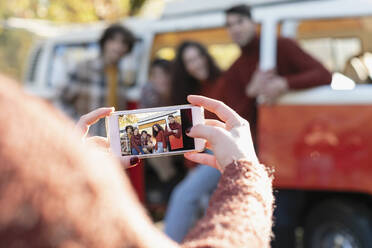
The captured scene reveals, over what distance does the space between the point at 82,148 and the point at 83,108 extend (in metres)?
4.37

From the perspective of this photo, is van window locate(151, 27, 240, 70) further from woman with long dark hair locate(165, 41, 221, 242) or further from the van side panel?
the van side panel

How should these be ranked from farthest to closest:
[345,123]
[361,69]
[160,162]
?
[160,162], [361,69], [345,123]

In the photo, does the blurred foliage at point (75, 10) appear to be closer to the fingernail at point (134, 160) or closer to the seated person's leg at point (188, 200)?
the seated person's leg at point (188, 200)

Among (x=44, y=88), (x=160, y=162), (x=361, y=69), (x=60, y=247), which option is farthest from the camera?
(x=44, y=88)

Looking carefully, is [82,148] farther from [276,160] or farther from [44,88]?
[44,88]

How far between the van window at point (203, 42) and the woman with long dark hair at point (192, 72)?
1.60ft

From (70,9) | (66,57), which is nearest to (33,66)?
(66,57)

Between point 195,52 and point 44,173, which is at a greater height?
point 195,52

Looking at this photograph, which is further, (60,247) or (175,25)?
(175,25)

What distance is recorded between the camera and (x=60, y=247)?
0.66 meters

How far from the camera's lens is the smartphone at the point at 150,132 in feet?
5.80

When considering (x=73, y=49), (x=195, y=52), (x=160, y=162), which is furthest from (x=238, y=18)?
(x=73, y=49)

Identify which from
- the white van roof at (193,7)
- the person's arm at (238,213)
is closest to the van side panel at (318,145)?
the white van roof at (193,7)

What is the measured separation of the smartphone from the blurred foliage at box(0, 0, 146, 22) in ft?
36.1
